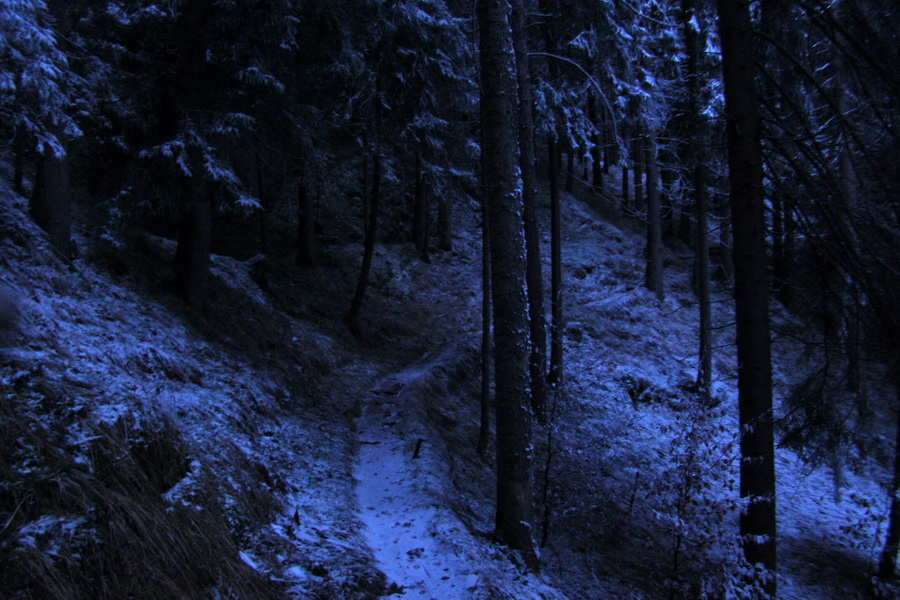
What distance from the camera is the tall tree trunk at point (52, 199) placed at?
8.87m

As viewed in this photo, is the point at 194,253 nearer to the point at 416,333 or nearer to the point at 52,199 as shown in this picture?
the point at 52,199

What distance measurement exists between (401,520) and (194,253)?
690 cm

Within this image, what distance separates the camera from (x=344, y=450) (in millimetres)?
9688

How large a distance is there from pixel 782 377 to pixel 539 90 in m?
12.5

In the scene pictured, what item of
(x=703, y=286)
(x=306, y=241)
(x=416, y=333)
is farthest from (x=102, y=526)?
(x=703, y=286)

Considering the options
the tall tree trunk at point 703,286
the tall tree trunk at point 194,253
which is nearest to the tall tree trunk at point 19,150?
the tall tree trunk at point 194,253

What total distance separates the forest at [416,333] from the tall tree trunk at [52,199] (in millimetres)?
50

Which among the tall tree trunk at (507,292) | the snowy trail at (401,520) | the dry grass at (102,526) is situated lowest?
the snowy trail at (401,520)

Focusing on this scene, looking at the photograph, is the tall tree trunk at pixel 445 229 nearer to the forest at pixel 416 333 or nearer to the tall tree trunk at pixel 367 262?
the forest at pixel 416 333

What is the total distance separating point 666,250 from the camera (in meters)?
28.9

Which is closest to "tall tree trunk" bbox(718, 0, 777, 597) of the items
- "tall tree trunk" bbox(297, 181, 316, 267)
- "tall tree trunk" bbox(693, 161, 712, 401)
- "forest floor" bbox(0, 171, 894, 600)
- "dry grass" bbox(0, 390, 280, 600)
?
"forest floor" bbox(0, 171, 894, 600)

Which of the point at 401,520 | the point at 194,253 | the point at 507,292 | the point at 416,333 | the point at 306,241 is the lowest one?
the point at 401,520

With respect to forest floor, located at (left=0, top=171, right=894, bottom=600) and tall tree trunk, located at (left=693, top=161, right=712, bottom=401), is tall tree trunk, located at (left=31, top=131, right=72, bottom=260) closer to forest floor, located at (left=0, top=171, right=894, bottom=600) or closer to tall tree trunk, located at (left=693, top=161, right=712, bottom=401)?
forest floor, located at (left=0, top=171, right=894, bottom=600)

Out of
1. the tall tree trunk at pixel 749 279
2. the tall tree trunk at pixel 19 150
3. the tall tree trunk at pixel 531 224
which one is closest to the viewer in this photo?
the tall tree trunk at pixel 749 279
